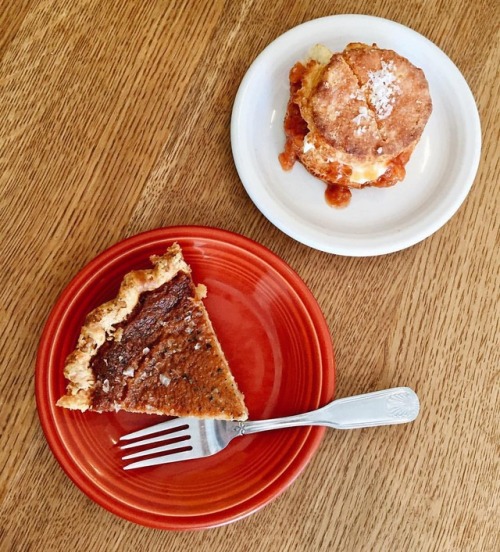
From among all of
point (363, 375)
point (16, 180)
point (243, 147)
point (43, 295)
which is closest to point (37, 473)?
point (43, 295)

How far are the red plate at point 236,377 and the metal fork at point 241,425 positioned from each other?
0.03m

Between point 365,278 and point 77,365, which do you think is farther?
point 365,278

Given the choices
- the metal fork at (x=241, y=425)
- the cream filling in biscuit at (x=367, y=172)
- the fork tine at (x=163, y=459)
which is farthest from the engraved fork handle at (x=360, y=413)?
the cream filling in biscuit at (x=367, y=172)

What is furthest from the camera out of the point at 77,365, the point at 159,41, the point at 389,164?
the point at 159,41

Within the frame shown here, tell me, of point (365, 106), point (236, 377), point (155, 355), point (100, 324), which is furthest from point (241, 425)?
point (365, 106)

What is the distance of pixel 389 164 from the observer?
156 cm

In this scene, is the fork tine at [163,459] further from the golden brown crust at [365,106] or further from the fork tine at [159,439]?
the golden brown crust at [365,106]

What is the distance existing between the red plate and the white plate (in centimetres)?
19

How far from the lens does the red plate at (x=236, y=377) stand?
4.77ft

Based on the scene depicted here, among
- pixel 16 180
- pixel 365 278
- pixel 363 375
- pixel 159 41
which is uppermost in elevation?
pixel 159 41

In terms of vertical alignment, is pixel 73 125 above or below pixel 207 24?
below

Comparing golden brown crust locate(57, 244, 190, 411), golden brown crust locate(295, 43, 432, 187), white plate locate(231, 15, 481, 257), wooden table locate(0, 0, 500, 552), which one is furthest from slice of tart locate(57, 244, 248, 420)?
golden brown crust locate(295, 43, 432, 187)

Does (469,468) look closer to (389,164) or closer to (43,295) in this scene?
(389,164)

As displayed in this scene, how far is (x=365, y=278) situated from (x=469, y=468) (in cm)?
54
